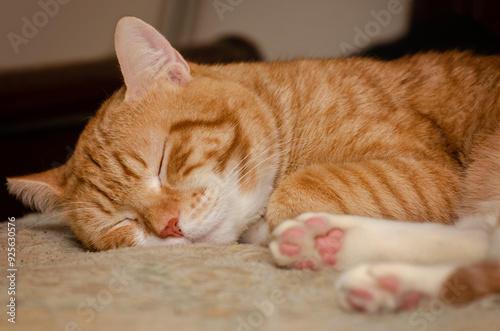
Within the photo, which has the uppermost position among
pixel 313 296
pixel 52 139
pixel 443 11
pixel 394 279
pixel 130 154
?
pixel 443 11

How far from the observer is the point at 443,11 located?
9.56 ft

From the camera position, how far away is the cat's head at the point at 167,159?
1.58 metres

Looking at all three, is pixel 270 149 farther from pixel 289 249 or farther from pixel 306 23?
pixel 306 23

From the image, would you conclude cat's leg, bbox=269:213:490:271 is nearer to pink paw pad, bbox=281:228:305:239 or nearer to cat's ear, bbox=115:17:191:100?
pink paw pad, bbox=281:228:305:239

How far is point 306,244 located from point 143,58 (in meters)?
0.98

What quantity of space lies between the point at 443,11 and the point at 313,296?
249cm

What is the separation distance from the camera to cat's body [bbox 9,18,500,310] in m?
1.55

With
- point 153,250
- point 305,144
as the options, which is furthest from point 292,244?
point 305,144

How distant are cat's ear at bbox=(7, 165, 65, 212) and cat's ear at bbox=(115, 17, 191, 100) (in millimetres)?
523

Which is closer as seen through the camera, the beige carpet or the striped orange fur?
the beige carpet

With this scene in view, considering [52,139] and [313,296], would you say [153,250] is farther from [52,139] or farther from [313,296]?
[52,139]

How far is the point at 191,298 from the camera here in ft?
3.43

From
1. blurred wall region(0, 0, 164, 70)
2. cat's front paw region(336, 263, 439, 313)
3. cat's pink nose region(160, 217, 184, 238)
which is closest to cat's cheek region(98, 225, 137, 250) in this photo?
→ cat's pink nose region(160, 217, 184, 238)

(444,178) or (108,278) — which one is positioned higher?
(444,178)
